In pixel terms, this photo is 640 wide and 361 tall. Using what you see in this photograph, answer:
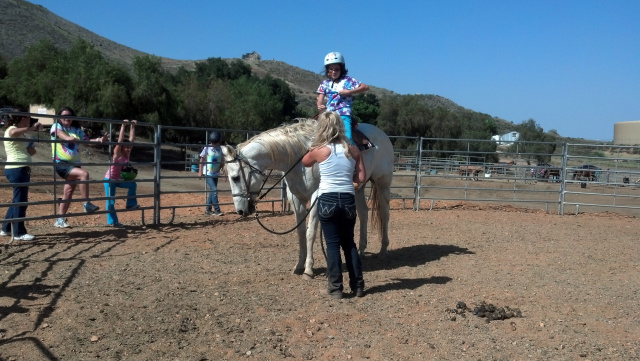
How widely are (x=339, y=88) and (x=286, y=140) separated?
2.95ft

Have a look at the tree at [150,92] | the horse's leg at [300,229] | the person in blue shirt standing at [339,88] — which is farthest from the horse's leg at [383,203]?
the tree at [150,92]

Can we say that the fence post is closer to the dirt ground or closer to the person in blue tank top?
the dirt ground

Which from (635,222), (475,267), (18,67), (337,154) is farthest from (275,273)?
(18,67)

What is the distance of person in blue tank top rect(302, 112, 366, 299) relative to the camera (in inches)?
171

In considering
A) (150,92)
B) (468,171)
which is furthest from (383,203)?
(150,92)

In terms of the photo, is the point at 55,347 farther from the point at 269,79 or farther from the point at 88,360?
the point at 269,79

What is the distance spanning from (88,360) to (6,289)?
1.74m

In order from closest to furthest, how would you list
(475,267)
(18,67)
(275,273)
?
(275,273) < (475,267) < (18,67)

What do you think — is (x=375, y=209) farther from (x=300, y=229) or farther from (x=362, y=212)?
(x=300, y=229)

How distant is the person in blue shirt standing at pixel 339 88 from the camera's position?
5551mm

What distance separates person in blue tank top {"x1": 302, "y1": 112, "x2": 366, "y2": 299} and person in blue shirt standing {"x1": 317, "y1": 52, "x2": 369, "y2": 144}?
3.73ft

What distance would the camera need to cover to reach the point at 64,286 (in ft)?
14.8

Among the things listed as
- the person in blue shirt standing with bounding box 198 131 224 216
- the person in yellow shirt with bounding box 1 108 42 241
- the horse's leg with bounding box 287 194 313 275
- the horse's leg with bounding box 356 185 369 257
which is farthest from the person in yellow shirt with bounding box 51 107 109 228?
the horse's leg with bounding box 356 185 369 257

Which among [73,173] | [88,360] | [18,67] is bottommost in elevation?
[88,360]
